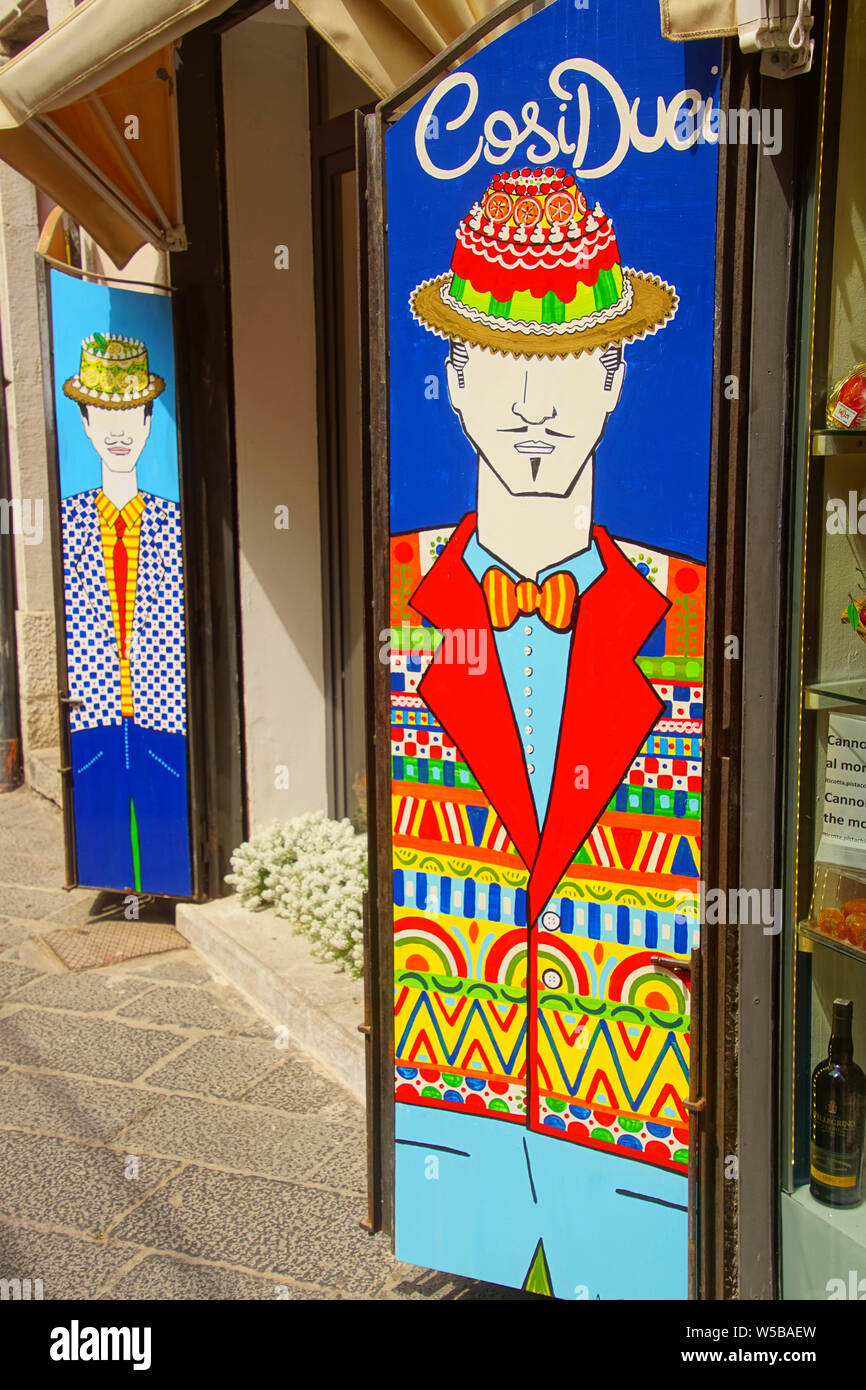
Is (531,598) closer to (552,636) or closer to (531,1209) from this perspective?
(552,636)

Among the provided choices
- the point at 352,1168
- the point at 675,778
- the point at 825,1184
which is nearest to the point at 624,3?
the point at 675,778

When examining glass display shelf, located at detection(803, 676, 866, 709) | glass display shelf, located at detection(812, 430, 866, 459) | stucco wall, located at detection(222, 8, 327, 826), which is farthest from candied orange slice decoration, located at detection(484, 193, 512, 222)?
stucco wall, located at detection(222, 8, 327, 826)

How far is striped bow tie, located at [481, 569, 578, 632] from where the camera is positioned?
104 inches

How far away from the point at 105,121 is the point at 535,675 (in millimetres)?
3596

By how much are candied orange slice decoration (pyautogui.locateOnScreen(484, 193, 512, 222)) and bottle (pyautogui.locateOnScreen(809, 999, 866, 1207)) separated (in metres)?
1.87

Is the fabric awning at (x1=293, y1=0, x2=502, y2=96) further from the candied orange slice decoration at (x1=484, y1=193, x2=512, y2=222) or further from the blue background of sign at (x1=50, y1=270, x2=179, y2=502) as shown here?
the blue background of sign at (x1=50, y1=270, x2=179, y2=502)

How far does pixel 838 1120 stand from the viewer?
2625mm

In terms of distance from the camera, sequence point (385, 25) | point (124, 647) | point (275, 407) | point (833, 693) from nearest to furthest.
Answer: point (833, 693)
point (385, 25)
point (275, 407)
point (124, 647)

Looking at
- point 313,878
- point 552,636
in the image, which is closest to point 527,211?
point 552,636

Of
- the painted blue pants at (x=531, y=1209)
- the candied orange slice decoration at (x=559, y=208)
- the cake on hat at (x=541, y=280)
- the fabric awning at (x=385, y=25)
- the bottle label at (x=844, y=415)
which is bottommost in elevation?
the painted blue pants at (x=531, y=1209)

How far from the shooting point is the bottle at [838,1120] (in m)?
2.60

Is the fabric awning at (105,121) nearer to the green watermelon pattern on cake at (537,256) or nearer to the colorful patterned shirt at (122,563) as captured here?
the colorful patterned shirt at (122,563)

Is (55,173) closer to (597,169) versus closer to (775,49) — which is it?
(597,169)

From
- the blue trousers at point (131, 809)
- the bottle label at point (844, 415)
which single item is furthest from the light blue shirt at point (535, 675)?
the blue trousers at point (131, 809)
